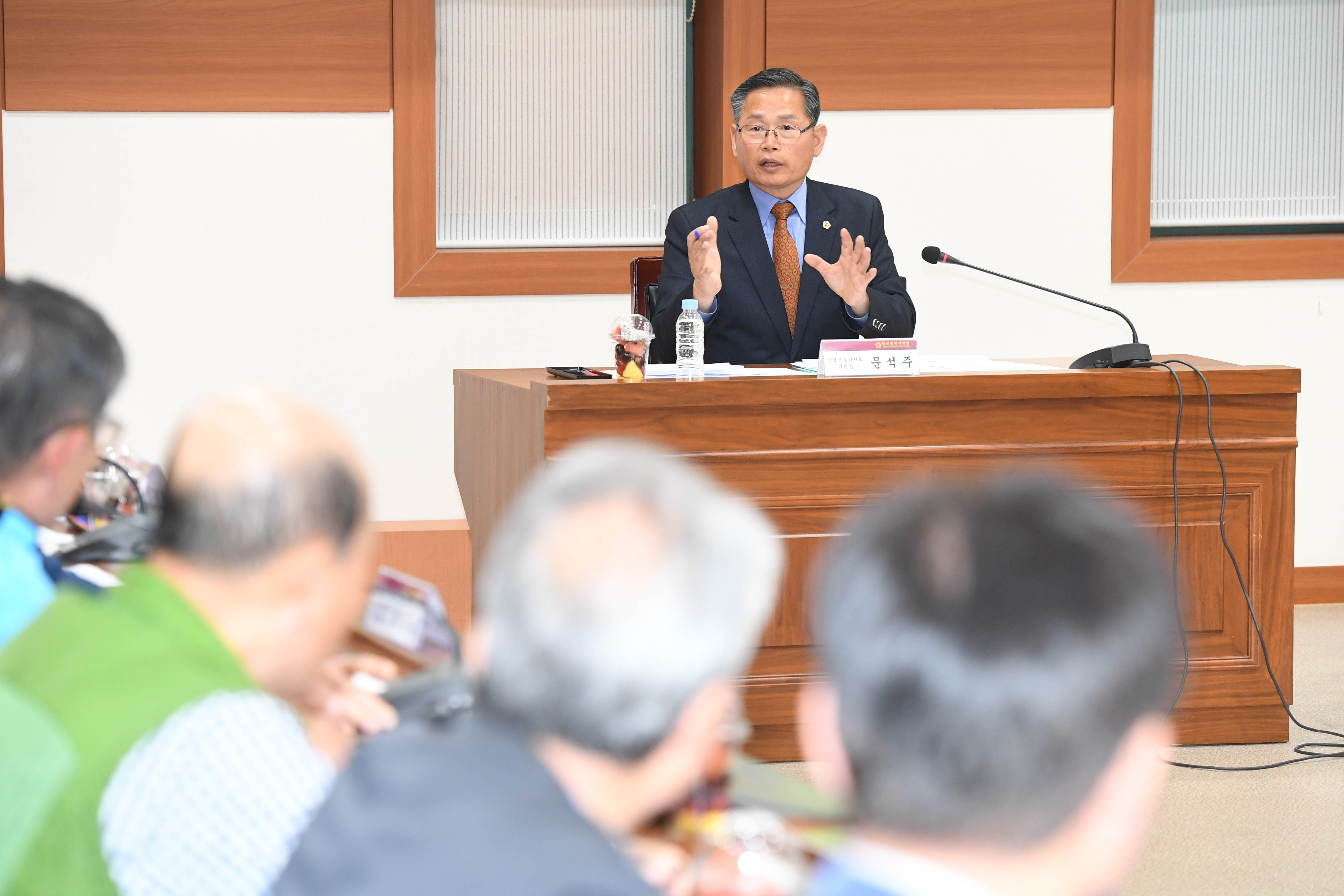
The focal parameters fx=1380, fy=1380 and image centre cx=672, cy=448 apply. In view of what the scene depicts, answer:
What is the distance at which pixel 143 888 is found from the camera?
1086mm

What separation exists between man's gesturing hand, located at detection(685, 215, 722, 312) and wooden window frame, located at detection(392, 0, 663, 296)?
1.83 m

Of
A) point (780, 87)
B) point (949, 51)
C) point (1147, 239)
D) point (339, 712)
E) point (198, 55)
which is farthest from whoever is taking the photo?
point (1147, 239)

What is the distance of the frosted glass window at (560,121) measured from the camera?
5480mm

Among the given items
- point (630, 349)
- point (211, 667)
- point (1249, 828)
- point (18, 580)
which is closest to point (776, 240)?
point (630, 349)

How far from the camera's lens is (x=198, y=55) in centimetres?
527

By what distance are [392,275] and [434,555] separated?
1162 millimetres

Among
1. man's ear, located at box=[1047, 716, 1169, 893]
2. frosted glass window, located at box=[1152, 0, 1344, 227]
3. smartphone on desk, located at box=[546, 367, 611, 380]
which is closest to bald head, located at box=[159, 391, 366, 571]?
man's ear, located at box=[1047, 716, 1169, 893]

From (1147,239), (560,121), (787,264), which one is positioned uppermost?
(560,121)

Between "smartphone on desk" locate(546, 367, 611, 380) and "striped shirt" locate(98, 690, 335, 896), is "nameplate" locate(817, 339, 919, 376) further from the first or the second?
"striped shirt" locate(98, 690, 335, 896)

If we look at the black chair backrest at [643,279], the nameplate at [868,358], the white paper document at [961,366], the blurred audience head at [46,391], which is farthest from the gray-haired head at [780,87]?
the blurred audience head at [46,391]

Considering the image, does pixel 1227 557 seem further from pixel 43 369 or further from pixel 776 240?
pixel 43 369

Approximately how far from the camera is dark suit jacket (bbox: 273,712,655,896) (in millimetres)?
856

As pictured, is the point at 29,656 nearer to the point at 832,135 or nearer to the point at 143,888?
the point at 143,888

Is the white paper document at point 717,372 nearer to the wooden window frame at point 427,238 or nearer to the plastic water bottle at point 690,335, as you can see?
the plastic water bottle at point 690,335
